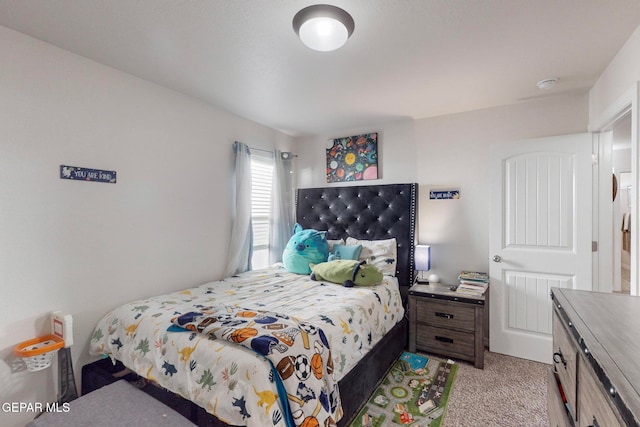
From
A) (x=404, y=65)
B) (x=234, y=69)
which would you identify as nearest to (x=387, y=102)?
(x=404, y=65)

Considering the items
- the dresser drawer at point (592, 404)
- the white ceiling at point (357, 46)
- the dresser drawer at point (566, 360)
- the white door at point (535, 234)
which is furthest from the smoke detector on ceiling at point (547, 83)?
the dresser drawer at point (592, 404)

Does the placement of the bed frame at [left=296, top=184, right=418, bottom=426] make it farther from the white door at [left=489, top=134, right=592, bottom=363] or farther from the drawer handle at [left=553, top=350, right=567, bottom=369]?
the drawer handle at [left=553, top=350, right=567, bottom=369]

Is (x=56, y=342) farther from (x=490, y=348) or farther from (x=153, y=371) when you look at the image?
(x=490, y=348)

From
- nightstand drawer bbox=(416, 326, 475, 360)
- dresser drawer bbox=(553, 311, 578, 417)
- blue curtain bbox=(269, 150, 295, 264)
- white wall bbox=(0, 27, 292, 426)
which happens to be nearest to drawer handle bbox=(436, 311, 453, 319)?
nightstand drawer bbox=(416, 326, 475, 360)

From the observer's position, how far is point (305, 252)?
3156 millimetres

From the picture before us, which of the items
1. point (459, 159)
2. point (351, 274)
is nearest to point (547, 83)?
point (459, 159)

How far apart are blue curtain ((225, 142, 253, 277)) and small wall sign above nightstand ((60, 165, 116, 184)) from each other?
116 cm

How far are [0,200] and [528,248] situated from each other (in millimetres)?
3955

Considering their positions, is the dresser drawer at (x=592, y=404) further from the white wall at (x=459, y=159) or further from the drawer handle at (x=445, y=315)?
the white wall at (x=459, y=159)

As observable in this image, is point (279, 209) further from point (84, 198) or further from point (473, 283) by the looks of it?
point (473, 283)

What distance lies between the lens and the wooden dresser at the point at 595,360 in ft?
2.25

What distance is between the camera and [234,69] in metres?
2.17

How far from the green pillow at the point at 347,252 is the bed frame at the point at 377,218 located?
11.5 inches

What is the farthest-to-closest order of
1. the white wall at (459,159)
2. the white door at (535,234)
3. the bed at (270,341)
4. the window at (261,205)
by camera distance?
the window at (261,205) < the white wall at (459,159) < the white door at (535,234) < the bed at (270,341)
